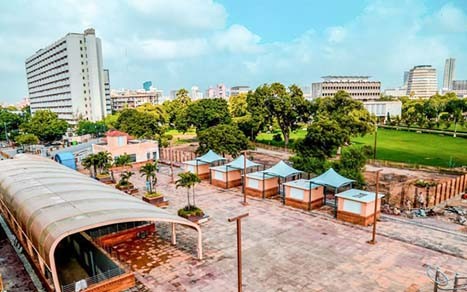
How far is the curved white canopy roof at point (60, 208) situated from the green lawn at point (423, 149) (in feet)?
127

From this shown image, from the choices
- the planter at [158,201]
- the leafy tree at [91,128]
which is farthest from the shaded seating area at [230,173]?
the leafy tree at [91,128]

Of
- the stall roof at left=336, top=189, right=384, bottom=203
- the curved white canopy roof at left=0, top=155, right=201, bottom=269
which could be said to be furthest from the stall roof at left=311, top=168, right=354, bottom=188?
the curved white canopy roof at left=0, top=155, right=201, bottom=269

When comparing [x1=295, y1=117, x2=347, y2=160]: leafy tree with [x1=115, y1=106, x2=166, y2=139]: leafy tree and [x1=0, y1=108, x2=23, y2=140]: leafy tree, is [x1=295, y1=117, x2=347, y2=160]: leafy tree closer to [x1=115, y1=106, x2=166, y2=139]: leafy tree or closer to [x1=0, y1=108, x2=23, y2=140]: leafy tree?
[x1=115, y1=106, x2=166, y2=139]: leafy tree

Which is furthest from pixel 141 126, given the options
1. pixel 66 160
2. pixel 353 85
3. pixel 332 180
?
pixel 353 85

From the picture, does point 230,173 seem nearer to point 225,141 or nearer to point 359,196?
point 225,141

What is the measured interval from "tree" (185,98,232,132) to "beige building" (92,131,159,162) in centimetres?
1431

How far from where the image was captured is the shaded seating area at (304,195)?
83.2 feet

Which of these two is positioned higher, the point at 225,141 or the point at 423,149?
the point at 225,141

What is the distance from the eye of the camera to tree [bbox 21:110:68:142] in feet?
219

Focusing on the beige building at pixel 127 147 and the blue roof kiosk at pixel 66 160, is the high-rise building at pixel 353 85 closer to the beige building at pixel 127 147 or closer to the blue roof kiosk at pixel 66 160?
the beige building at pixel 127 147

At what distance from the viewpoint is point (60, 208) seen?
15.7 m

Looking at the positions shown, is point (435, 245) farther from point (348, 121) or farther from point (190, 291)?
point (348, 121)

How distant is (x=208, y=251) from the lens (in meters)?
18.7

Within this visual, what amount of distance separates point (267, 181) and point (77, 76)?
307 feet
